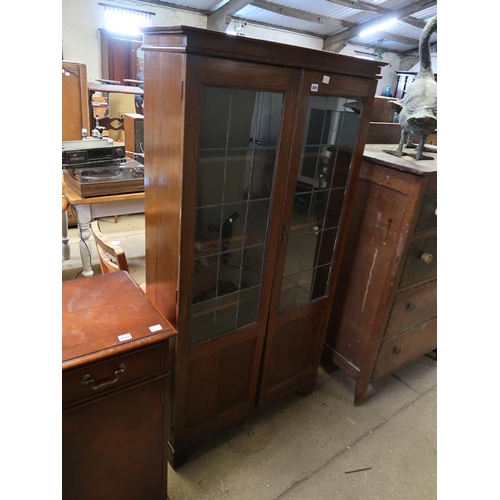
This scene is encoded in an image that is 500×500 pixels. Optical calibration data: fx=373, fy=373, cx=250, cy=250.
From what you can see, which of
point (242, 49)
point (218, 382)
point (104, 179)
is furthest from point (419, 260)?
point (104, 179)

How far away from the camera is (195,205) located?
1101mm

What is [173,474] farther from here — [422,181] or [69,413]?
[422,181]

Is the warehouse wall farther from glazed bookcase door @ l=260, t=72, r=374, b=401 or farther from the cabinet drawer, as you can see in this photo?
the cabinet drawer

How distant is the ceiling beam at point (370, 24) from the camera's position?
5.84 m

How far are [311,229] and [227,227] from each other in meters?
0.40

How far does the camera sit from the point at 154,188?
1245mm

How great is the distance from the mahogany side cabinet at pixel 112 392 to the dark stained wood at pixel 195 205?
14cm

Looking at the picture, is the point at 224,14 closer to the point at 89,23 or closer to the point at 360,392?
the point at 89,23

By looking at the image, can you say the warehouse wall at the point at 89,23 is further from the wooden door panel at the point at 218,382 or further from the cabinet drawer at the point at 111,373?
the cabinet drawer at the point at 111,373

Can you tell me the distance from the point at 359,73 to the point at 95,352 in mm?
1207

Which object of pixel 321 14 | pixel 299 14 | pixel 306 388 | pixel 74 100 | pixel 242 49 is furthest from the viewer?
pixel 321 14

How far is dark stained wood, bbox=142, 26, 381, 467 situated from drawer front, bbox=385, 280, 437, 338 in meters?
0.33

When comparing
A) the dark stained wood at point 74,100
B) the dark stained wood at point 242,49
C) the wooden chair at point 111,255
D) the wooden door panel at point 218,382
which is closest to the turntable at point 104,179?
the wooden chair at point 111,255
